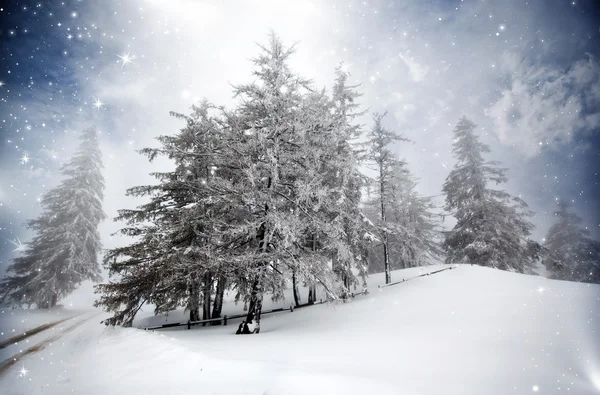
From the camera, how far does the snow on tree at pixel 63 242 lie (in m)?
19.3

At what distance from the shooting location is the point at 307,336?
8445 mm

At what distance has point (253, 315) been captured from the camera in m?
9.84

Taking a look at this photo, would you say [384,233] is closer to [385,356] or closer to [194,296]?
[385,356]

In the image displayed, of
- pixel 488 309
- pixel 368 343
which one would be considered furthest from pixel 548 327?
pixel 368 343

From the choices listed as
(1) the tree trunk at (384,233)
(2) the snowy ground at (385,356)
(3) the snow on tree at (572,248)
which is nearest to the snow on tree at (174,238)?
(2) the snowy ground at (385,356)

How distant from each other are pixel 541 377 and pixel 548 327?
12.0 ft

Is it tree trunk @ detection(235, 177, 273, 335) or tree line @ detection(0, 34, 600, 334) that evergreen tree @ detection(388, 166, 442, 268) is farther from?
tree trunk @ detection(235, 177, 273, 335)

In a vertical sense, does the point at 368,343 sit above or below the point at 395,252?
below

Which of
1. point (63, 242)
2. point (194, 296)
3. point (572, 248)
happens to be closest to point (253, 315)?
point (194, 296)

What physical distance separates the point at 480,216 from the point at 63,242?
36.7 m

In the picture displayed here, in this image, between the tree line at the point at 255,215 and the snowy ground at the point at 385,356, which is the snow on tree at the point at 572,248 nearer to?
the tree line at the point at 255,215

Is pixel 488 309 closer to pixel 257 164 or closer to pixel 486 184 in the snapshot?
pixel 257 164

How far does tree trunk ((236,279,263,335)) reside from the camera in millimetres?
9309

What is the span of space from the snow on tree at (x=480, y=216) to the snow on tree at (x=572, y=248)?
693 cm
